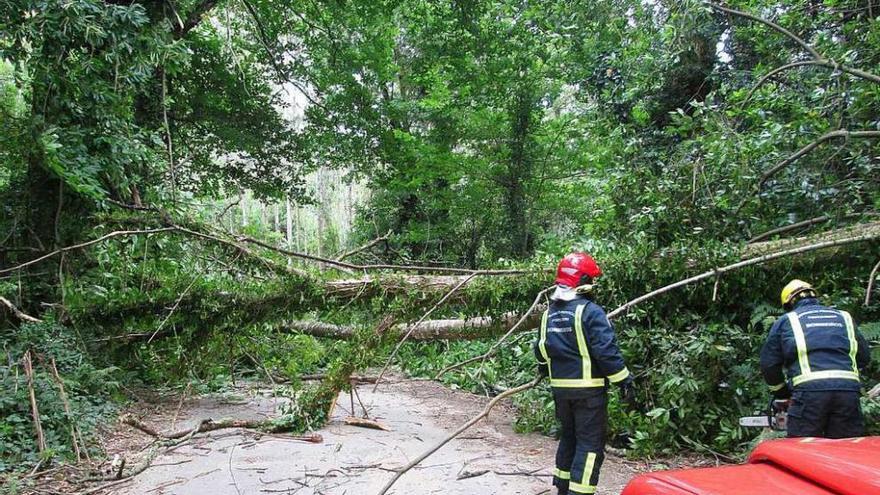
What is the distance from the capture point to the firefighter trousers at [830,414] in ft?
11.9

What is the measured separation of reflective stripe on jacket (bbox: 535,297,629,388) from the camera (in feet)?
12.2

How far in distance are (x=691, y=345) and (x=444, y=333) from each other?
8.81 feet

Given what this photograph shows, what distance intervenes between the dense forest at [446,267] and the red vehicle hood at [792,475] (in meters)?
2.99

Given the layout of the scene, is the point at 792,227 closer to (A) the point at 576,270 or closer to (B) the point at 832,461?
(A) the point at 576,270

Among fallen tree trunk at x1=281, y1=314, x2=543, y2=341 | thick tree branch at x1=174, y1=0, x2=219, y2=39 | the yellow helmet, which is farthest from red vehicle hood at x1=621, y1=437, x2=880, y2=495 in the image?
thick tree branch at x1=174, y1=0, x2=219, y2=39

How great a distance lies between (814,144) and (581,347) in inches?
143

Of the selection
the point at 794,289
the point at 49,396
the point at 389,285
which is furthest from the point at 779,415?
the point at 49,396

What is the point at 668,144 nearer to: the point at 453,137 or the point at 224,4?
the point at 453,137

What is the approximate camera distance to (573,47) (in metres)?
9.48

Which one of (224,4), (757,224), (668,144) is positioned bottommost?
(757,224)

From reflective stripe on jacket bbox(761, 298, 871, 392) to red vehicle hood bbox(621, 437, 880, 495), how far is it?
98.3 inches

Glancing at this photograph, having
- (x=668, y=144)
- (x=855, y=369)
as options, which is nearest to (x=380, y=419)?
(x=855, y=369)

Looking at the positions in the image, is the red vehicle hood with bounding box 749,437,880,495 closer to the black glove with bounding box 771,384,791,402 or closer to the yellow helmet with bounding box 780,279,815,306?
the yellow helmet with bounding box 780,279,815,306

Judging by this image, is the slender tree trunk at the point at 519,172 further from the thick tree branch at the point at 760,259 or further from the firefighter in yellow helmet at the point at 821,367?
the firefighter in yellow helmet at the point at 821,367
